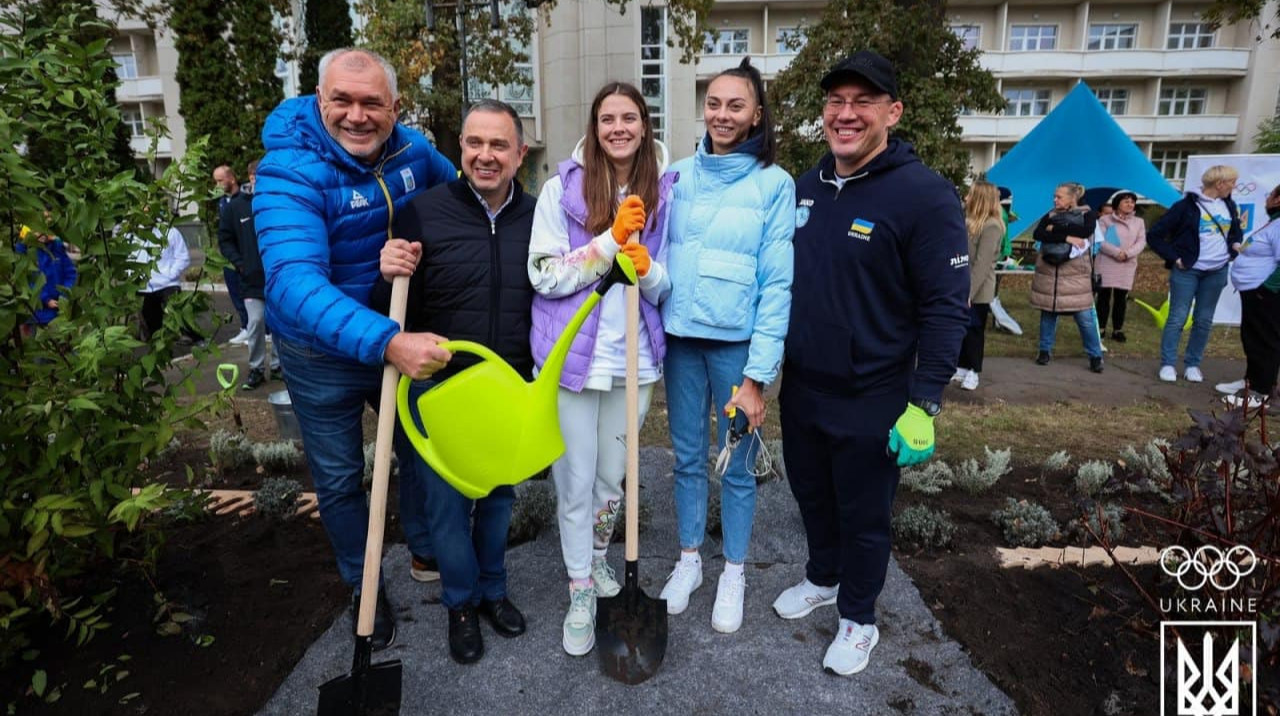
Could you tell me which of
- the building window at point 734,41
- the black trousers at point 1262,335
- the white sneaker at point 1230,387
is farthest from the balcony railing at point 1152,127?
the black trousers at point 1262,335

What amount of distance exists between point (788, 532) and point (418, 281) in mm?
2294

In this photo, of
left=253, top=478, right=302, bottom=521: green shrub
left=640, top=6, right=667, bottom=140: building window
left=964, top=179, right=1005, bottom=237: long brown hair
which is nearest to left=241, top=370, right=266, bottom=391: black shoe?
left=253, top=478, right=302, bottom=521: green shrub

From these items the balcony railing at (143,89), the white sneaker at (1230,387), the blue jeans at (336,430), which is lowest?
the white sneaker at (1230,387)

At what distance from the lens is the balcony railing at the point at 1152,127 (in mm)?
30359

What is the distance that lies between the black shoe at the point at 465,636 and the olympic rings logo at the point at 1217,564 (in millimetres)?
2370

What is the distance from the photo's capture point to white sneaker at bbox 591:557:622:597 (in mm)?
2838

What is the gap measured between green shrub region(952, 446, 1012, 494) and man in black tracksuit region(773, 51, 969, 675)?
1766 millimetres

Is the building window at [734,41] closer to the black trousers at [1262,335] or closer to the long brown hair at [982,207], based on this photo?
the long brown hair at [982,207]

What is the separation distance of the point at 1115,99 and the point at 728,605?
38.3m

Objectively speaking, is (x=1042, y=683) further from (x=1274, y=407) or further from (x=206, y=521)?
(x=206, y=521)

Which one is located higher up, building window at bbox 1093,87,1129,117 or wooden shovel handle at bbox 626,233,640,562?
building window at bbox 1093,87,1129,117

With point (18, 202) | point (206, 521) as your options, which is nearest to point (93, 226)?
point (18, 202)

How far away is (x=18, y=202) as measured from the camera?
2115 millimetres

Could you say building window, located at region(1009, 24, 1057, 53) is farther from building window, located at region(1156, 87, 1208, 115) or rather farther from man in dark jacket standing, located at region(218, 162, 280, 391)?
man in dark jacket standing, located at region(218, 162, 280, 391)
